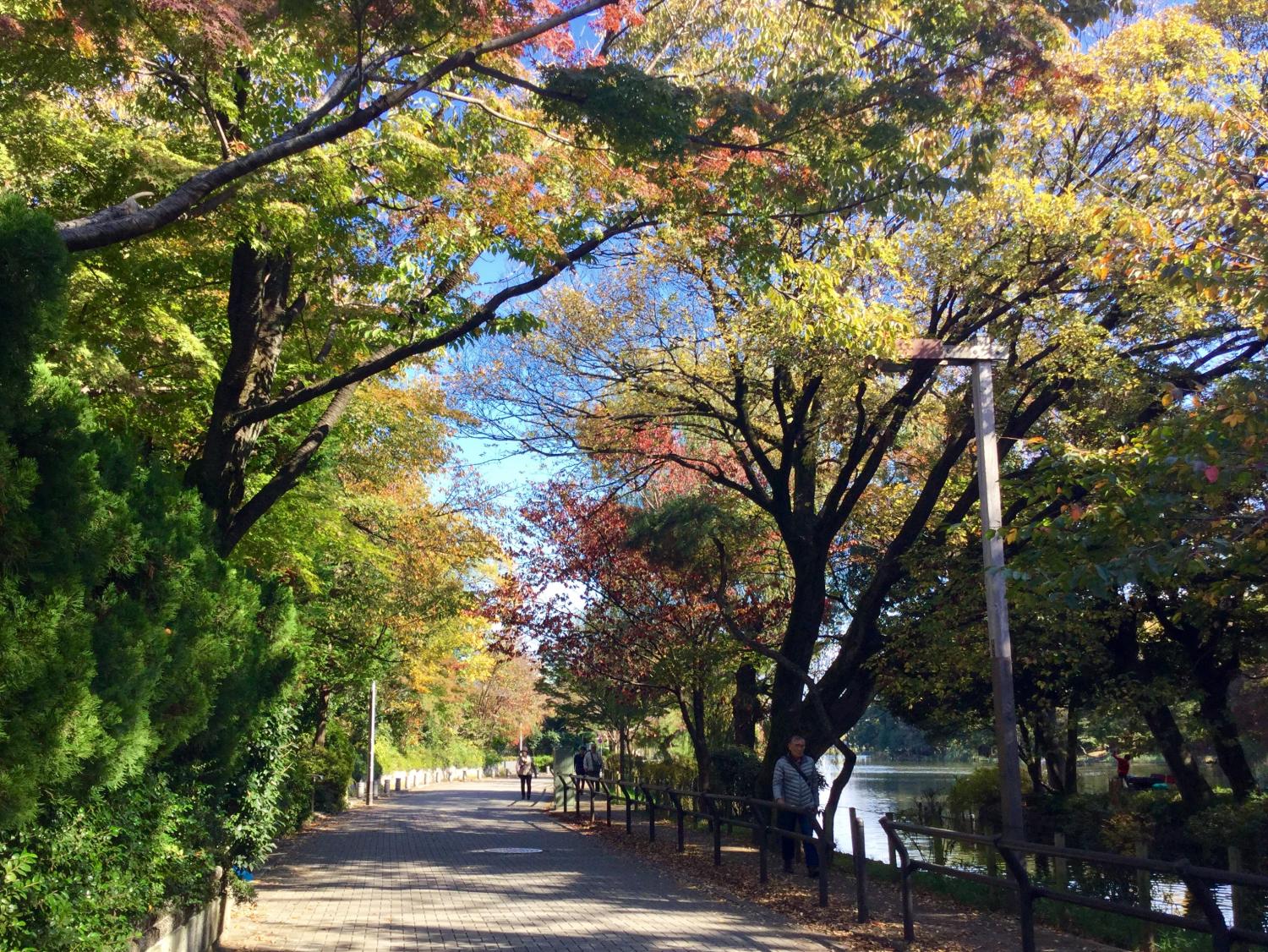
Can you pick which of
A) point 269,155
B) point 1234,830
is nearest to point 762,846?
point 1234,830

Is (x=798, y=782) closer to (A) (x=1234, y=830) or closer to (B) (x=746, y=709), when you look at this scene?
(A) (x=1234, y=830)

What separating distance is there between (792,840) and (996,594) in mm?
4965

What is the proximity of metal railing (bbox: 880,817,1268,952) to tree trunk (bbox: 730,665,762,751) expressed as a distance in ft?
43.7

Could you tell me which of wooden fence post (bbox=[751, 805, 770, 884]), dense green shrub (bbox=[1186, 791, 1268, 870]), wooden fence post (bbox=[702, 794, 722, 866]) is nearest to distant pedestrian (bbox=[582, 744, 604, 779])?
wooden fence post (bbox=[702, 794, 722, 866])

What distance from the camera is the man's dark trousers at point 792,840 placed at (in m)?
11.8

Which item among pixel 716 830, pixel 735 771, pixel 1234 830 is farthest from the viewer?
pixel 735 771

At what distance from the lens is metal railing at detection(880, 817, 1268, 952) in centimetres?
565

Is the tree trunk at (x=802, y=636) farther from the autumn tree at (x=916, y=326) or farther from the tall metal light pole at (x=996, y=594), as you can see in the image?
the tall metal light pole at (x=996, y=594)

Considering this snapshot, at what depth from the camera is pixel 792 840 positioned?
13.6m

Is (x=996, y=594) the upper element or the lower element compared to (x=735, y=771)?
upper

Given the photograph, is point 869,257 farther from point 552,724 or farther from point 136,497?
point 552,724

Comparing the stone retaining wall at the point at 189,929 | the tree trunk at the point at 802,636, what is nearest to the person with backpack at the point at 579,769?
the tree trunk at the point at 802,636

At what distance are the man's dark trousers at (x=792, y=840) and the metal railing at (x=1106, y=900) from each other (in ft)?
6.35

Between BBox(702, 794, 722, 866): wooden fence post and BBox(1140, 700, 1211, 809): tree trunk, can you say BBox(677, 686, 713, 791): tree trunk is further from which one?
BBox(1140, 700, 1211, 809): tree trunk
